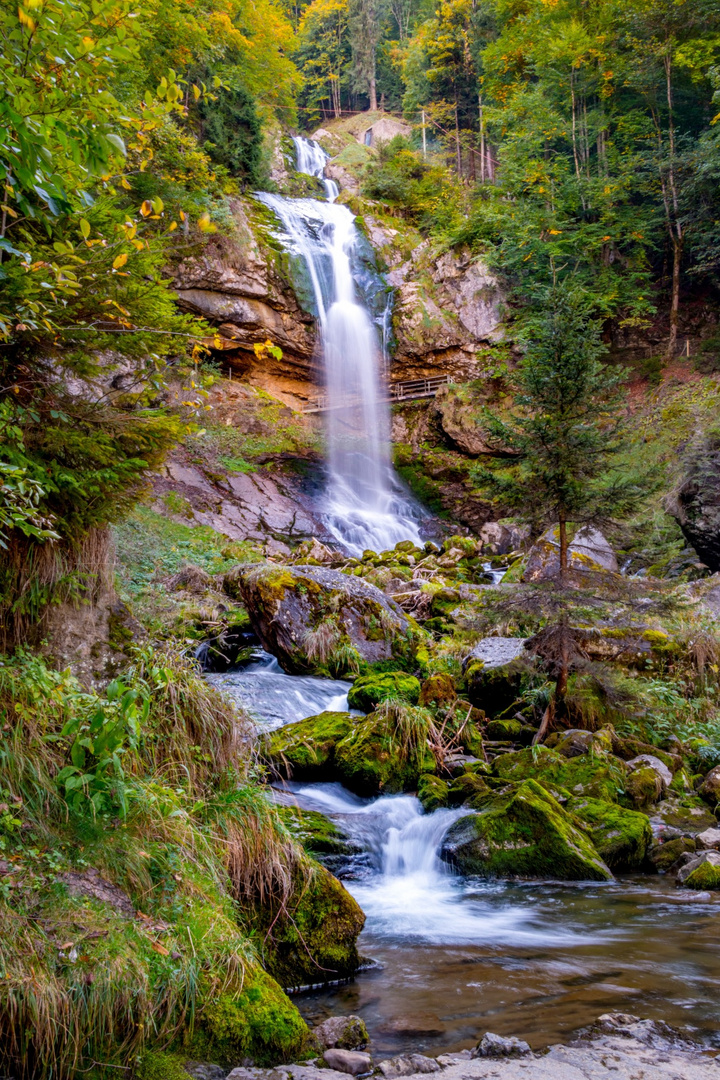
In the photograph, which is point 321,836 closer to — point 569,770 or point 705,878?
point 569,770

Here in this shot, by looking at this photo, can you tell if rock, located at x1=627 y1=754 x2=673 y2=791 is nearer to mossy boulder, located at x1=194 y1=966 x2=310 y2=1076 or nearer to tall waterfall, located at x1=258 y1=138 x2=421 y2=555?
mossy boulder, located at x1=194 y1=966 x2=310 y2=1076

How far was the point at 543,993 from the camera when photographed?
3973 millimetres

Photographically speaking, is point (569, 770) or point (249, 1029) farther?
point (569, 770)

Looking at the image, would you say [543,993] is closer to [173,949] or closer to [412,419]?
[173,949]

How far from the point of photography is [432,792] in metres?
6.70

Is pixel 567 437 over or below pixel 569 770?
over

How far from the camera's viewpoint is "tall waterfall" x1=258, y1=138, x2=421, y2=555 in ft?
77.2

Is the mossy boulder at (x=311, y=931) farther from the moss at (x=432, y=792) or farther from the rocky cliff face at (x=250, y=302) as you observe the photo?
the rocky cliff face at (x=250, y=302)

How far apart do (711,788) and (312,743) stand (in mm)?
4218

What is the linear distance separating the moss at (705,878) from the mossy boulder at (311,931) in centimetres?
304

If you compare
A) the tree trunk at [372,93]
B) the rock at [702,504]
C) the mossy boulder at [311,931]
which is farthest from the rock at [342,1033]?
the tree trunk at [372,93]

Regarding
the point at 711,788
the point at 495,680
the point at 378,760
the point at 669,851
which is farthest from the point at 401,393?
the point at 669,851

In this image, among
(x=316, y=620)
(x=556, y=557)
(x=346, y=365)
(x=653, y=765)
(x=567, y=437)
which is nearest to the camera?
(x=653, y=765)

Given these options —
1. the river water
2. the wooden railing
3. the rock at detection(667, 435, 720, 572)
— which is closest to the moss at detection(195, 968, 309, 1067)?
the river water
